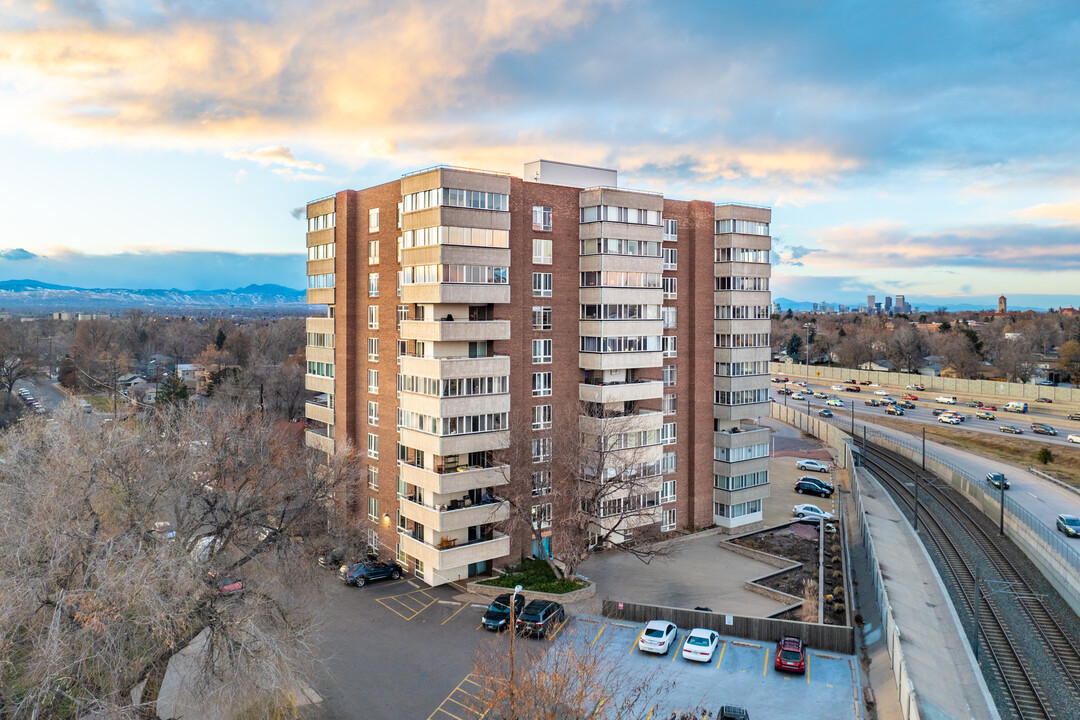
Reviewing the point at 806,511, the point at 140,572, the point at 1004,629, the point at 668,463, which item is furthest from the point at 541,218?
the point at 1004,629

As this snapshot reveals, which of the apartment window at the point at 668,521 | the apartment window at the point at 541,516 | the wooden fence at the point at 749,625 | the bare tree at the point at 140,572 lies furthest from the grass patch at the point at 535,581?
the apartment window at the point at 668,521

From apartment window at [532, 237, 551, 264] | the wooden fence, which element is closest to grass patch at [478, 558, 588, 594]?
the wooden fence

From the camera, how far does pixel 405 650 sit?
111 ft

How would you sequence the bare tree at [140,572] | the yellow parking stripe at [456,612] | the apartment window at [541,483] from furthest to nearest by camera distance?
the apartment window at [541,483] → the yellow parking stripe at [456,612] → the bare tree at [140,572]

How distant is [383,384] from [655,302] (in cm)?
2127

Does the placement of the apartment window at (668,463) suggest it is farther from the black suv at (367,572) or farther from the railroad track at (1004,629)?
the black suv at (367,572)

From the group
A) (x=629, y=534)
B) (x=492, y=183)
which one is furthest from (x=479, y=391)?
(x=629, y=534)

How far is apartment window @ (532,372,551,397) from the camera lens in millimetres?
45969

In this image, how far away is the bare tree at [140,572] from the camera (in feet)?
65.1

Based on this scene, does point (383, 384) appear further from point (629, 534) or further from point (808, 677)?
point (808, 677)

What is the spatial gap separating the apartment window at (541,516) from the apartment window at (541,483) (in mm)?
846

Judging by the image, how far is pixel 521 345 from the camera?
45000mm

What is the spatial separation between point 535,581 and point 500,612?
16.6 ft

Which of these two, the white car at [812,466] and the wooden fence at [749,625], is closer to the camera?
the wooden fence at [749,625]
